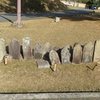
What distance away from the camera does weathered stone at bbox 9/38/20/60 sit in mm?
4883

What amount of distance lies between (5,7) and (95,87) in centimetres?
2260

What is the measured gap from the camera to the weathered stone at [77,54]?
4.72 meters

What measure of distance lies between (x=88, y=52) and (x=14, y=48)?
7.55ft

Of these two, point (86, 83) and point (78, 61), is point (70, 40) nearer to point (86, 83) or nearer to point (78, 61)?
point (78, 61)

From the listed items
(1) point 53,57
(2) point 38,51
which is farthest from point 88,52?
(2) point 38,51

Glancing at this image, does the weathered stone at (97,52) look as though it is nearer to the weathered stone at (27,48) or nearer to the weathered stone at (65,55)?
the weathered stone at (65,55)

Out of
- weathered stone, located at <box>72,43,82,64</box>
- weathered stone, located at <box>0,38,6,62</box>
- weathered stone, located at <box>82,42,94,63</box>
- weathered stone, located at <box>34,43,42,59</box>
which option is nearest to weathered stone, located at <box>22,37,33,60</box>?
weathered stone, located at <box>34,43,42,59</box>

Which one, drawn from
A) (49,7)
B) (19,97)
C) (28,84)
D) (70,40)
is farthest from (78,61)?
(49,7)

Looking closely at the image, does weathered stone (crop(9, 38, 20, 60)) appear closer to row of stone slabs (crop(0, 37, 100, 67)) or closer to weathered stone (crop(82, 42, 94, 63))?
row of stone slabs (crop(0, 37, 100, 67))

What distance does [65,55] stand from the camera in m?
4.86

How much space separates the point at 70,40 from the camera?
7871 mm

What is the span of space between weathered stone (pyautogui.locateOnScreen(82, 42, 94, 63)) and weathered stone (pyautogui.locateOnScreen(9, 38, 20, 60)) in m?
2.05

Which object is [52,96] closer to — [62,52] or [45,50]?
[62,52]

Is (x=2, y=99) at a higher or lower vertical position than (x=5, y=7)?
lower
